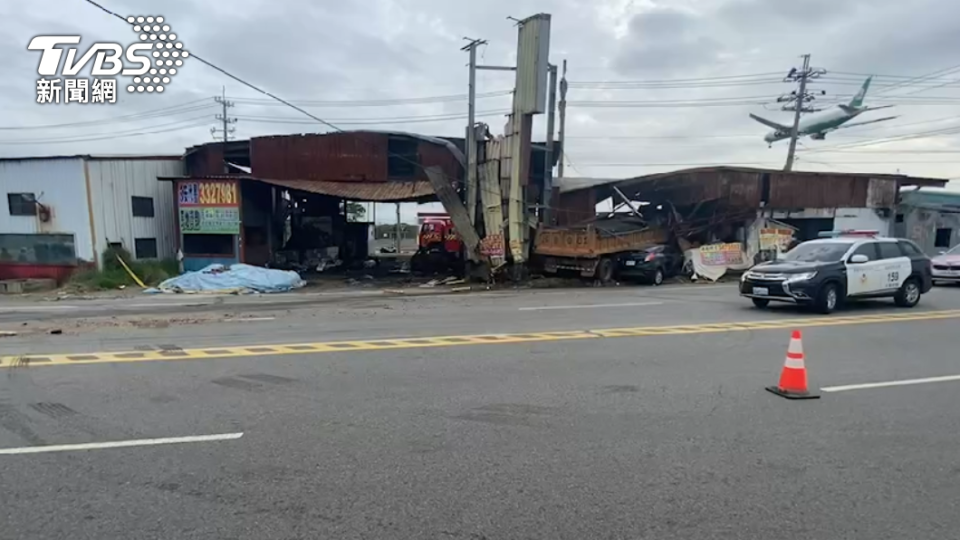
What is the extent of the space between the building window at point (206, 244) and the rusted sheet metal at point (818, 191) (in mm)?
22814

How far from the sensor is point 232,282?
67.9ft

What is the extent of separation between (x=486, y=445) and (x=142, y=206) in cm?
2510

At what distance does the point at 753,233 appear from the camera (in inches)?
1002

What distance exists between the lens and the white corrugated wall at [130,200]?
23781 mm

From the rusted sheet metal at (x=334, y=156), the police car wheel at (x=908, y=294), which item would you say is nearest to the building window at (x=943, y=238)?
the police car wheel at (x=908, y=294)

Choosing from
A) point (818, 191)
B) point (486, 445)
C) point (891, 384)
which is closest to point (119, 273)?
point (486, 445)

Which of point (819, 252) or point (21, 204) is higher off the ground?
point (21, 204)

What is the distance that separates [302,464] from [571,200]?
23231mm

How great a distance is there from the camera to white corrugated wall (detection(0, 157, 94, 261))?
23.4 metres

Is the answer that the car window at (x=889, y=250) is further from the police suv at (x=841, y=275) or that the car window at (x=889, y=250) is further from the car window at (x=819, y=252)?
the car window at (x=819, y=252)

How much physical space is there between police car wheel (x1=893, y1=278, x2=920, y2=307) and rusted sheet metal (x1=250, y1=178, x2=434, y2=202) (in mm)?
15333

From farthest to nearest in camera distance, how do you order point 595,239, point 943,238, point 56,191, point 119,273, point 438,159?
point 943,238 < point 438,159 < point 56,191 < point 119,273 < point 595,239

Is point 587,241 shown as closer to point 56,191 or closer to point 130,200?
point 130,200

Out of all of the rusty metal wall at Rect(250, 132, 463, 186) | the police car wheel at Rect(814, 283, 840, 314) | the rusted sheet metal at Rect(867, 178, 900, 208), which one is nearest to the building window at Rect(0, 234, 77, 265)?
the rusty metal wall at Rect(250, 132, 463, 186)
